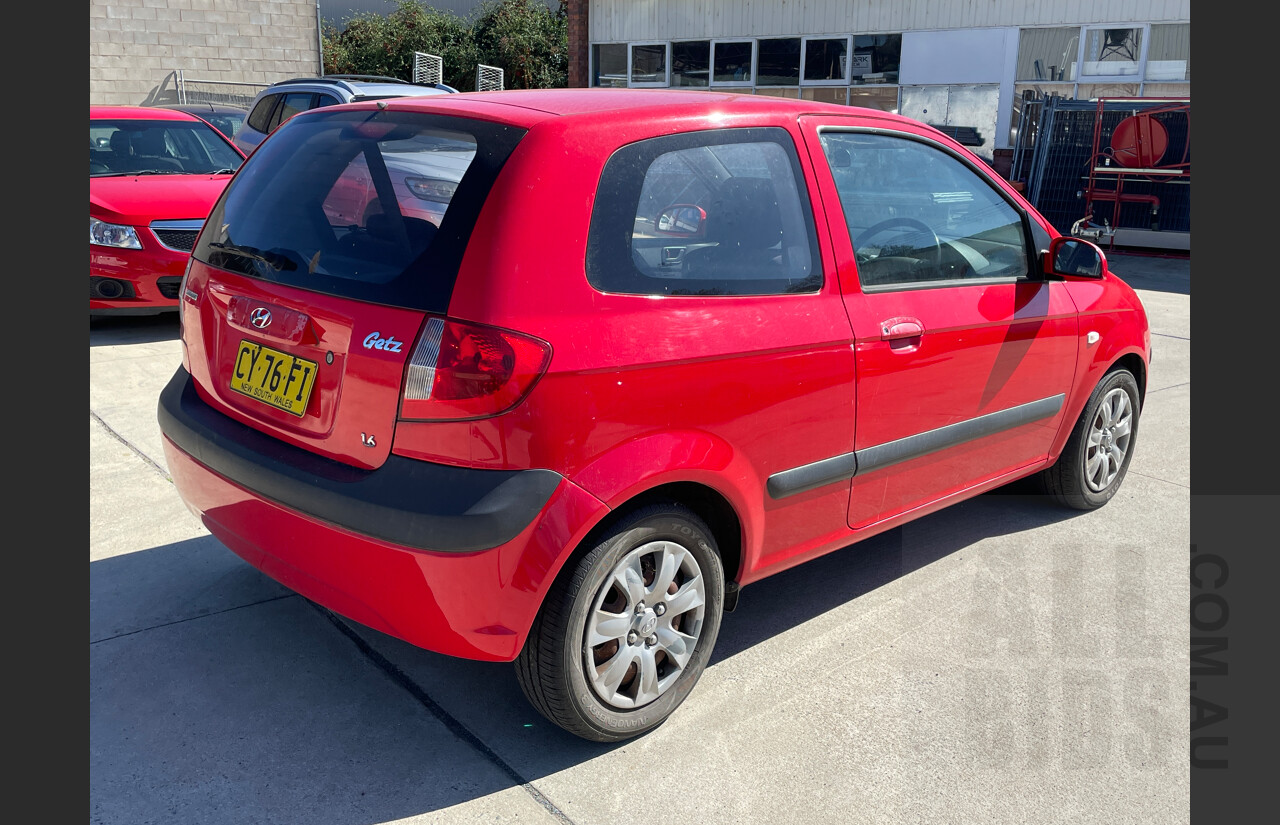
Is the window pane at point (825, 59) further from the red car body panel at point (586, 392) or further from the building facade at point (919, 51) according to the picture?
the red car body panel at point (586, 392)

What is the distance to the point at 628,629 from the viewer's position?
109 inches

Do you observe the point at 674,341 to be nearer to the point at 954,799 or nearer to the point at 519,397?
the point at 519,397

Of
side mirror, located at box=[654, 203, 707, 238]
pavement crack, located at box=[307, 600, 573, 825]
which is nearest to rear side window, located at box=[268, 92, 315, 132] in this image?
pavement crack, located at box=[307, 600, 573, 825]

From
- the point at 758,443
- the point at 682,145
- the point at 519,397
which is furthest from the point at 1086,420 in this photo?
the point at 519,397

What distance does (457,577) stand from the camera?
246 centimetres

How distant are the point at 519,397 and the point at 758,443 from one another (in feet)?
2.69

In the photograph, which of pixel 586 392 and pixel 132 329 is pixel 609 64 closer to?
pixel 132 329

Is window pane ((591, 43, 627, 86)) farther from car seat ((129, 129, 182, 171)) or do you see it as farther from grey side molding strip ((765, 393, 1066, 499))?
grey side molding strip ((765, 393, 1066, 499))

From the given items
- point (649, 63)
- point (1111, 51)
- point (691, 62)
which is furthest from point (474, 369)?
point (649, 63)

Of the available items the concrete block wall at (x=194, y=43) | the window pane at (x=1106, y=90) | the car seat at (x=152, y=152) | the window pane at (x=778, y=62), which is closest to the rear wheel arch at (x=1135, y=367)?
the car seat at (x=152, y=152)

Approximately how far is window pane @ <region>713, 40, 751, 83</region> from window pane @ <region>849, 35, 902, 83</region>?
2.26 m

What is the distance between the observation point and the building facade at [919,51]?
52.5 feet

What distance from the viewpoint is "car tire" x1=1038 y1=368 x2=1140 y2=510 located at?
4.44 meters

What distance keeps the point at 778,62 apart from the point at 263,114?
11.9 m
